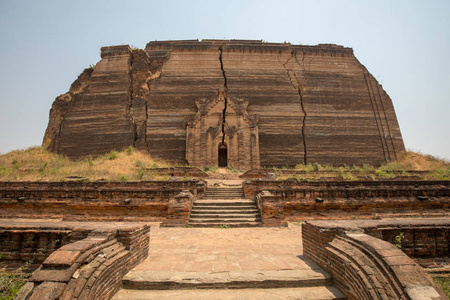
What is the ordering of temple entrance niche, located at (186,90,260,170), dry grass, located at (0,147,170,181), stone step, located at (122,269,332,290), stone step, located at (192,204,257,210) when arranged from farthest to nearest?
temple entrance niche, located at (186,90,260,170)
dry grass, located at (0,147,170,181)
stone step, located at (192,204,257,210)
stone step, located at (122,269,332,290)

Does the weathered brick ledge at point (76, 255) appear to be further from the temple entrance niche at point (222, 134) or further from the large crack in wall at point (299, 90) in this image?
the large crack in wall at point (299, 90)

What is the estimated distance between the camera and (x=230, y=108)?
19.7 m

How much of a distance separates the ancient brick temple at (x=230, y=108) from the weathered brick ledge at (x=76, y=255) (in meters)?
14.6

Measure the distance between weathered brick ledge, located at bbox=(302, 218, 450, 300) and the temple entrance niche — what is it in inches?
554

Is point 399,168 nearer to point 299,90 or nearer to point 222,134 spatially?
point 299,90

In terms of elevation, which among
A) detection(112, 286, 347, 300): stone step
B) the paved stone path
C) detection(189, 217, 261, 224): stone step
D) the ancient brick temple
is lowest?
detection(112, 286, 347, 300): stone step

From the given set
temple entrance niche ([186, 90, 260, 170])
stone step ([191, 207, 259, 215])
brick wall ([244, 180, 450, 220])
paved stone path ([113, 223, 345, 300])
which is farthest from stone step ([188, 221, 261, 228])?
temple entrance niche ([186, 90, 260, 170])

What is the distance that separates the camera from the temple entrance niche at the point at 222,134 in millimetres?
18281

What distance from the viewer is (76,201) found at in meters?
7.98

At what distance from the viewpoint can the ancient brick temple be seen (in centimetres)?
1922

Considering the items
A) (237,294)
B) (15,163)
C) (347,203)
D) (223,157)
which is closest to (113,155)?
(15,163)

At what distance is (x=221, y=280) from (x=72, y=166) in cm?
1786

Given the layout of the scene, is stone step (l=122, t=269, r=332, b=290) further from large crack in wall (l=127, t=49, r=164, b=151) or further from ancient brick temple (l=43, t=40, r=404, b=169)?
large crack in wall (l=127, t=49, r=164, b=151)

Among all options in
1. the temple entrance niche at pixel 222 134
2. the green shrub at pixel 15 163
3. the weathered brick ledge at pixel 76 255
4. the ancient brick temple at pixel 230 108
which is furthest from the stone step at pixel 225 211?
the green shrub at pixel 15 163
